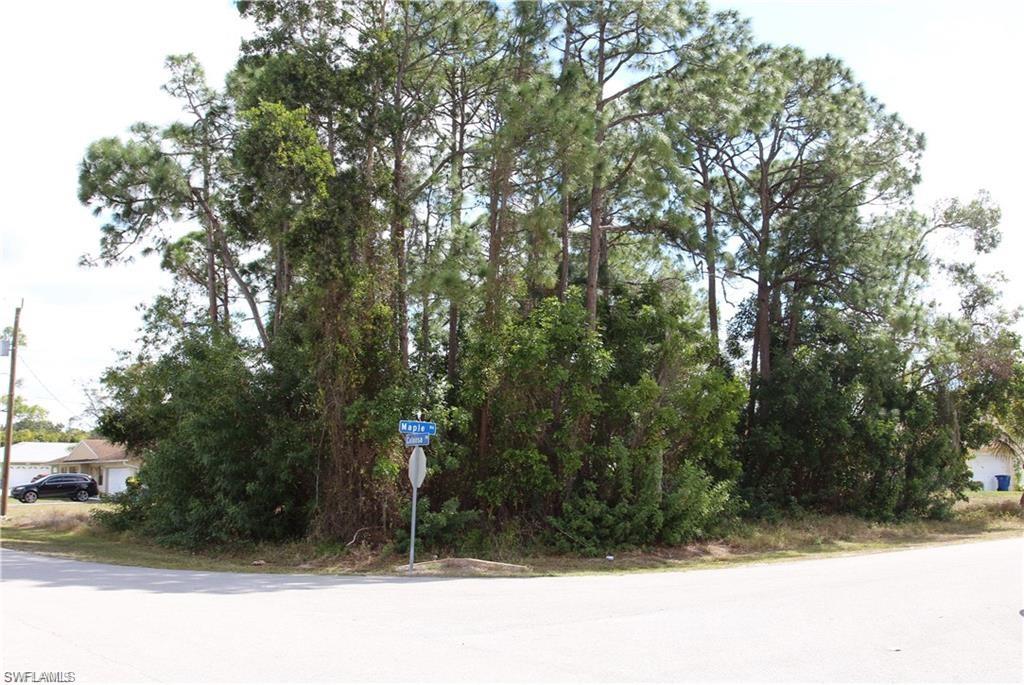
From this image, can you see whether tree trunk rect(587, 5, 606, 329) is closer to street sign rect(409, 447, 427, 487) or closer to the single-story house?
street sign rect(409, 447, 427, 487)

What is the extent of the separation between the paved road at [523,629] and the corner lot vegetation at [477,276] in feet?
23.7

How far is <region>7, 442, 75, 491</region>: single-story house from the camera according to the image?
70.4m

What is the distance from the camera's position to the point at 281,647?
872 cm

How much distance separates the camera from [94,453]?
211ft

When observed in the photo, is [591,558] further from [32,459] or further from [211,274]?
[32,459]

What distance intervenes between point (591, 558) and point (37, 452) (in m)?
67.7

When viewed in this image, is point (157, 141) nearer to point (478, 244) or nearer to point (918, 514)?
point (478, 244)

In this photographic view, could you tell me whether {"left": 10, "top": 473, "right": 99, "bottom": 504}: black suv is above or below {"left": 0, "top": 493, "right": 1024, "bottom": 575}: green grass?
above

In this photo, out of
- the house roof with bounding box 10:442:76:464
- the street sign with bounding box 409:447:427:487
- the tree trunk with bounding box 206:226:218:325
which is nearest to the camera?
the street sign with bounding box 409:447:427:487

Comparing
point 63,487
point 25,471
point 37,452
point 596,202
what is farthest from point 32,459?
point 596,202

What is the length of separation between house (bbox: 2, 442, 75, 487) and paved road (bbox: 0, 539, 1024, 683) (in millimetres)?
62307

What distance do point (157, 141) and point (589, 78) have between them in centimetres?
1458

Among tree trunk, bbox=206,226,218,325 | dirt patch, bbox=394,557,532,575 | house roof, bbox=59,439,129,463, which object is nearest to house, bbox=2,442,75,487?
house roof, bbox=59,439,129,463

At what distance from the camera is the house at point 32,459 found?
231ft
